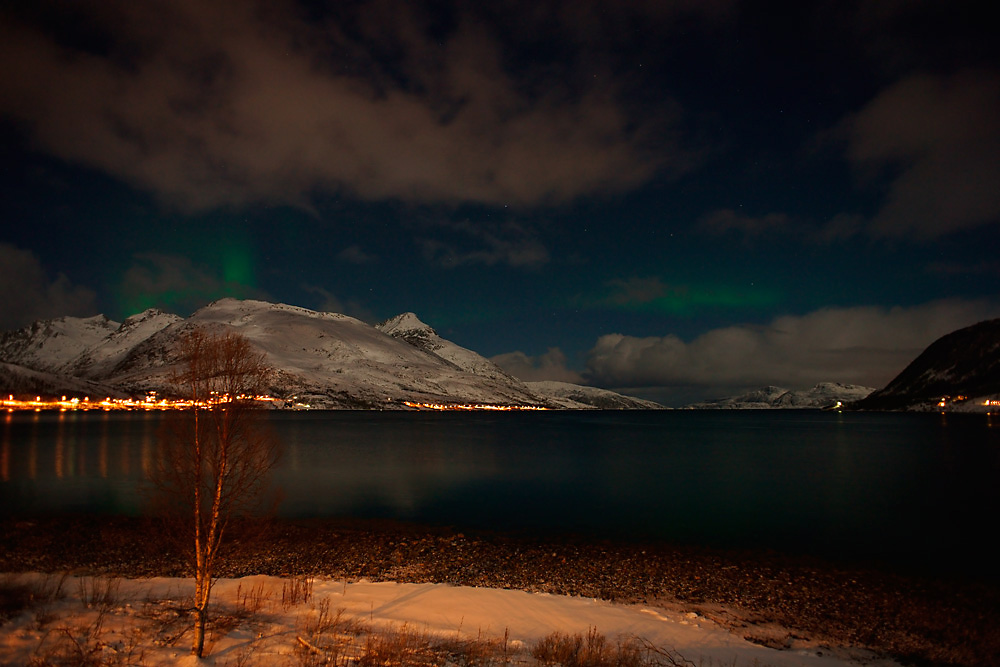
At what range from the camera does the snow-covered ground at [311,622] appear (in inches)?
436


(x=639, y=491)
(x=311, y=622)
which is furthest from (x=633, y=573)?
(x=639, y=491)

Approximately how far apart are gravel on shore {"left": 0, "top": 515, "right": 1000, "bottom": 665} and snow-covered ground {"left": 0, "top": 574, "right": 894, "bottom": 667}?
4.90ft

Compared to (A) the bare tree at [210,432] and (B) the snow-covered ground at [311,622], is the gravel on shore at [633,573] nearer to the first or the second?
(B) the snow-covered ground at [311,622]

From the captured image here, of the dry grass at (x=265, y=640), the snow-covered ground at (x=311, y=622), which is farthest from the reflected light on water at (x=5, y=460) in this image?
the dry grass at (x=265, y=640)

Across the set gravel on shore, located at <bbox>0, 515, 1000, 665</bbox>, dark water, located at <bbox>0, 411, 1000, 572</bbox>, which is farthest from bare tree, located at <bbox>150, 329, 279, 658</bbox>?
dark water, located at <bbox>0, 411, 1000, 572</bbox>

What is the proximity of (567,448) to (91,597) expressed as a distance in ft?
301

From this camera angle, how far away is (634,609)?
17641 mm

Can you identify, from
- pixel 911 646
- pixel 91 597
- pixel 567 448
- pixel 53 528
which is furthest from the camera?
pixel 567 448

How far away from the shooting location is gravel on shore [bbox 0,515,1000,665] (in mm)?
16922

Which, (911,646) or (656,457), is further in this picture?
(656,457)

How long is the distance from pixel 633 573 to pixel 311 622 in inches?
557

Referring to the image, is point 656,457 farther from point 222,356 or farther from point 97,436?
point 97,436

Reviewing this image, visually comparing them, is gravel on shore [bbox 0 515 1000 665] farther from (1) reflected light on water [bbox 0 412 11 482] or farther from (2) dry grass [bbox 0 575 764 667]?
(1) reflected light on water [bbox 0 412 11 482]

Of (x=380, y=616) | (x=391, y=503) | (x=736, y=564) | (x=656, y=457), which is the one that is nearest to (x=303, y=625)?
(x=380, y=616)
